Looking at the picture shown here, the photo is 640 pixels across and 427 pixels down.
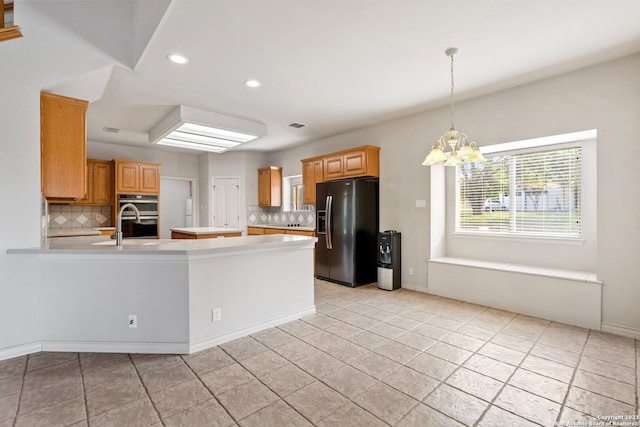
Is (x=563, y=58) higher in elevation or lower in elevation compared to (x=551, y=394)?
higher

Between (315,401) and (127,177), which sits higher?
(127,177)

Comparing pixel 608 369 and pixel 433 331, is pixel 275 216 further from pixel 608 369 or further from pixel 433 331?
pixel 608 369

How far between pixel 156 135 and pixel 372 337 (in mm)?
4590

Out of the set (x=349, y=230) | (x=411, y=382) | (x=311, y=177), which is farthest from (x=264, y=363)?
(x=311, y=177)

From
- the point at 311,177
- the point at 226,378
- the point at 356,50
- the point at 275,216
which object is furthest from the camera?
the point at 275,216

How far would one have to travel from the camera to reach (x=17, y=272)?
2557mm

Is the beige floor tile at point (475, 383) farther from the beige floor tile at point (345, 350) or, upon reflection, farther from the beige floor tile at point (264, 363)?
the beige floor tile at point (264, 363)

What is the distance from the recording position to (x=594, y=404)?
190 centimetres

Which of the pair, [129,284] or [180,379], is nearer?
[180,379]

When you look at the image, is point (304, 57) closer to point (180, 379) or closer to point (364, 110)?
point (364, 110)

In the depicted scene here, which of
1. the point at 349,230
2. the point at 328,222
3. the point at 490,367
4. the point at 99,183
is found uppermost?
the point at 99,183

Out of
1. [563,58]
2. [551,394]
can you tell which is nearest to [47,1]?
[563,58]

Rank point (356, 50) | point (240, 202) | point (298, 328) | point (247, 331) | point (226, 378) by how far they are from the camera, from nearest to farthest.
→ point (226, 378)
point (356, 50)
point (247, 331)
point (298, 328)
point (240, 202)

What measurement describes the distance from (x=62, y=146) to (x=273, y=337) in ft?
8.99
